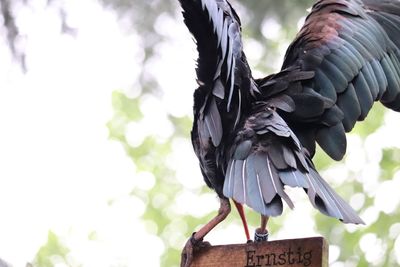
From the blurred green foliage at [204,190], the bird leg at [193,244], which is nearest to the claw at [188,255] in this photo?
the bird leg at [193,244]

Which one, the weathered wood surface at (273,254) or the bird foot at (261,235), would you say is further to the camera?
the bird foot at (261,235)

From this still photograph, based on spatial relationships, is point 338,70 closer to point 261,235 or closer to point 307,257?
point 261,235

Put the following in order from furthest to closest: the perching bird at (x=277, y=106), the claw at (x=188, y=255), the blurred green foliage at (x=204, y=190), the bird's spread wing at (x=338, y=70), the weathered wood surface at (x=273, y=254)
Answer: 1. the blurred green foliage at (x=204, y=190)
2. the bird's spread wing at (x=338, y=70)
3. the claw at (x=188, y=255)
4. the perching bird at (x=277, y=106)
5. the weathered wood surface at (x=273, y=254)

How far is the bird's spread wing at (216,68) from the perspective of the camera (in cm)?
271

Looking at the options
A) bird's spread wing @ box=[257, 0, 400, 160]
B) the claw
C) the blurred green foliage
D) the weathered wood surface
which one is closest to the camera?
the weathered wood surface

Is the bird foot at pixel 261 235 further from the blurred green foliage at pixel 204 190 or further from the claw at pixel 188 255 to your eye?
the blurred green foliage at pixel 204 190

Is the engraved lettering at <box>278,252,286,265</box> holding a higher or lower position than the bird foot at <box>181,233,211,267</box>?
lower

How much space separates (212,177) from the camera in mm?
2834

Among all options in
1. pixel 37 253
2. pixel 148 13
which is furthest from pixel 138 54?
pixel 37 253

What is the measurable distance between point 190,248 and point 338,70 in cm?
68

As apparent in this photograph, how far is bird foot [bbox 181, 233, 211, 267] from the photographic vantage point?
2635 millimetres

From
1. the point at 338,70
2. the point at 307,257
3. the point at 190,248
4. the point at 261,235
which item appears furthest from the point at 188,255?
the point at 338,70

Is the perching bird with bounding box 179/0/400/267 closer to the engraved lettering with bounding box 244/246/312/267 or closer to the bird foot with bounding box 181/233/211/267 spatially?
the bird foot with bounding box 181/233/211/267

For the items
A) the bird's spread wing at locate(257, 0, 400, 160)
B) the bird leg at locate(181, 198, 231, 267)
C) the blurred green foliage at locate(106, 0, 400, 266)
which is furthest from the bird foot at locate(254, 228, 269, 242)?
the blurred green foliage at locate(106, 0, 400, 266)
